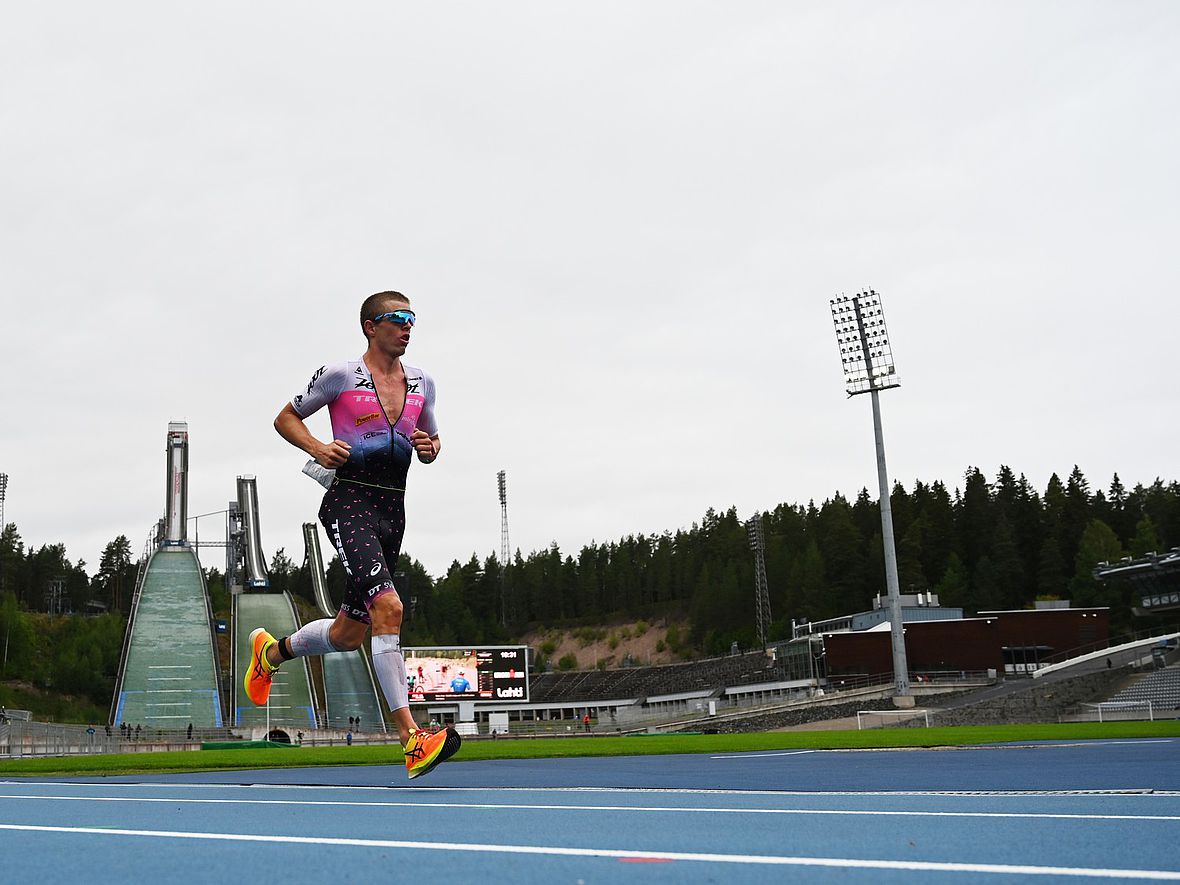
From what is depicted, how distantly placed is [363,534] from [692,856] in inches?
183

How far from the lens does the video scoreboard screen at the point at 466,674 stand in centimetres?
6648

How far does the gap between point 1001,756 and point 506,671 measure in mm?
58162

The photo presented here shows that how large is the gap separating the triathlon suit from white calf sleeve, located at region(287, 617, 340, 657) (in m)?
0.37

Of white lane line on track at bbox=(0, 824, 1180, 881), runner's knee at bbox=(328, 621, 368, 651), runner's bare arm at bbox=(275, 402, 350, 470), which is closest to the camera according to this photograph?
white lane line on track at bbox=(0, 824, 1180, 881)

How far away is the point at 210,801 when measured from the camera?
6352 millimetres

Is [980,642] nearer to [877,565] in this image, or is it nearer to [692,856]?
[877,565]

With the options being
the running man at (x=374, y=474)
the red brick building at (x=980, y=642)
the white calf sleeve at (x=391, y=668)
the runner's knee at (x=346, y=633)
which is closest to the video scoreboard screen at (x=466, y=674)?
the red brick building at (x=980, y=642)

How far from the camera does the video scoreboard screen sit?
218 feet

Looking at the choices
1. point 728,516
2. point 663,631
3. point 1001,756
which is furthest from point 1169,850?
point 728,516

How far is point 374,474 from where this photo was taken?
7.56 metres

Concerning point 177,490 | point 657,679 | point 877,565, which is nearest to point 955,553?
point 877,565

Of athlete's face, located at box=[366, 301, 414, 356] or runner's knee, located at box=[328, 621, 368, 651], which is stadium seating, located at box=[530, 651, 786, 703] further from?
athlete's face, located at box=[366, 301, 414, 356]

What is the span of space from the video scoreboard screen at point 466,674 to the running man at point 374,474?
59632mm

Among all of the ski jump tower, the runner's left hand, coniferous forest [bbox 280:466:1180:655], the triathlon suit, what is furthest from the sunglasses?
coniferous forest [bbox 280:466:1180:655]
